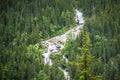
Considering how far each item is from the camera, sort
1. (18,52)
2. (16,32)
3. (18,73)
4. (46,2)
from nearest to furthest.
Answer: (18,73) → (18,52) → (16,32) → (46,2)

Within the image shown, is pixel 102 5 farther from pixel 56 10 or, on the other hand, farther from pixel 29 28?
pixel 29 28

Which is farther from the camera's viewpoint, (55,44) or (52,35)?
(52,35)

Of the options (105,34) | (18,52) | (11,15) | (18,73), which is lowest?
(18,73)

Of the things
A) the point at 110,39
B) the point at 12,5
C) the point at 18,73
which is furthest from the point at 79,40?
the point at 12,5

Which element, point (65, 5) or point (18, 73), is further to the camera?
point (65, 5)

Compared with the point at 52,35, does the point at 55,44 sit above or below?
below

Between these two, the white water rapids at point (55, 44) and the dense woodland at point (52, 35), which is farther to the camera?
the white water rapids at point (55, 44)

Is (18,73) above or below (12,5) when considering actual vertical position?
below

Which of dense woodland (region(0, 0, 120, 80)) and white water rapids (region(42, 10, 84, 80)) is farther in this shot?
white water rapids (region(42, 10, 84, 80))
